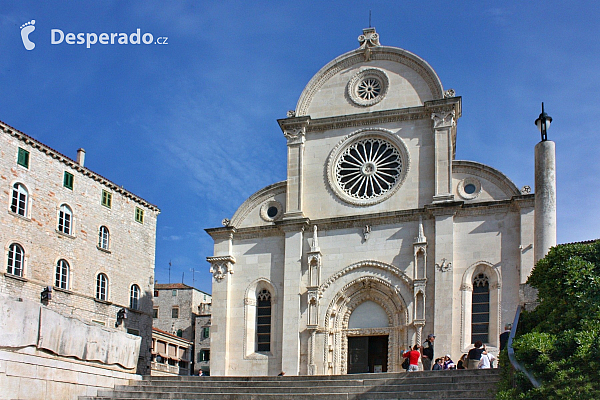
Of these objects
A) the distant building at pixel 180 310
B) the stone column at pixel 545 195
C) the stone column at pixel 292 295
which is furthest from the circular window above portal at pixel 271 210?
the distant building at pixel 180 310

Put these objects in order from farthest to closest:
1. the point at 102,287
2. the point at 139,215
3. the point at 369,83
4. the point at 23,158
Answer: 1. the point at 139,215
2. the point at 102,287
3. the point at 369,83
4. the point at 23,158

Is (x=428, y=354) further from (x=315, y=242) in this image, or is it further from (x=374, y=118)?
(x=374, y=118)

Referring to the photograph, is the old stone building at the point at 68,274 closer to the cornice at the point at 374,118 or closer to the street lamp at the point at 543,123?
the cornice at the point at 374,118

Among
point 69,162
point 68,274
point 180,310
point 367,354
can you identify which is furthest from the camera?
point 180,310

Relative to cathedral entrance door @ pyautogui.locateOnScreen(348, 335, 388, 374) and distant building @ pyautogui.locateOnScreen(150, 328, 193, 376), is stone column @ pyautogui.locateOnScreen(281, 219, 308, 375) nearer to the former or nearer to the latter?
cathedral entrance door @ pyautogui.locateOnScreen(348, 335, 388, 374)

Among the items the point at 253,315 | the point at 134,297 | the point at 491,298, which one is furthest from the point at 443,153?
the point at 134,297

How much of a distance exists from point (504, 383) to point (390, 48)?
19.4 m

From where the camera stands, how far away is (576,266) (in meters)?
14.0

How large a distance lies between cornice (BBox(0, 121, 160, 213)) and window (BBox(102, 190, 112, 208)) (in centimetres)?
36

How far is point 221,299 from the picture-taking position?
3039cm

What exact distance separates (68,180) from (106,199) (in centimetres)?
305

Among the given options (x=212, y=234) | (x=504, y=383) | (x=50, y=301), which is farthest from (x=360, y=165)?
(x=504, y=383)

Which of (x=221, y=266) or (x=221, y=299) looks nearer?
(x=221, y=299)

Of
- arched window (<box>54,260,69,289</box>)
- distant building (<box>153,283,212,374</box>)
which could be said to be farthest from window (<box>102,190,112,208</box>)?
distant building (<box>153,283,212,374</box>)
